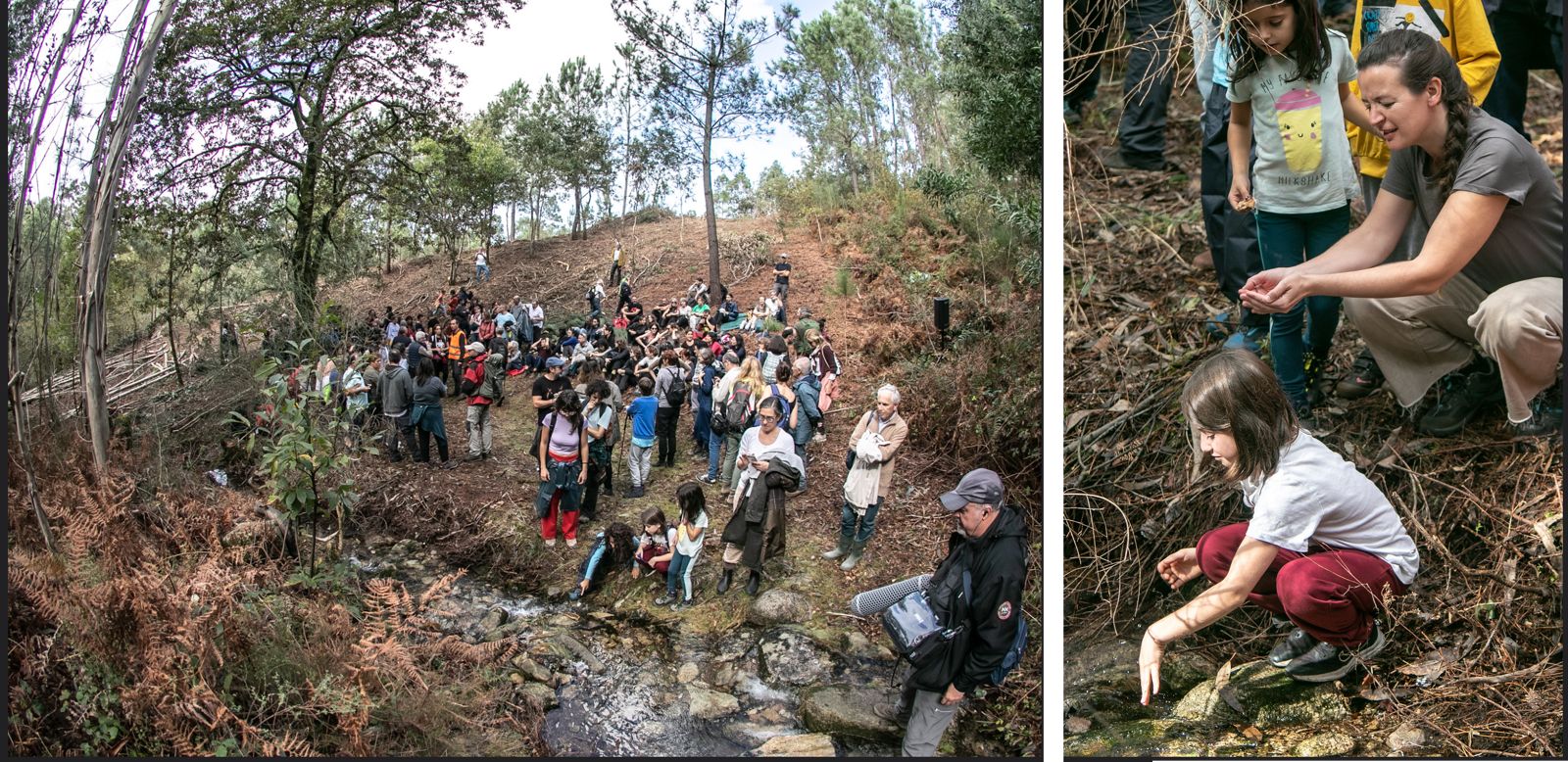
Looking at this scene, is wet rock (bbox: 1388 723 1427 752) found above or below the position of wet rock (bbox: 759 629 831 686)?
below

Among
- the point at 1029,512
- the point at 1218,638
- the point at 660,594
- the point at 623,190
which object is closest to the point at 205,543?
the point at 660,594

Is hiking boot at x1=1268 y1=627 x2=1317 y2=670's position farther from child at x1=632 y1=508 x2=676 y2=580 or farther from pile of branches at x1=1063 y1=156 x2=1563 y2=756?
child at x1=632 y1=508 x2=676 y2=580

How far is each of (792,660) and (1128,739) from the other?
1.17 meters

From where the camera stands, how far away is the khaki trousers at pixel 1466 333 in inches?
99.7

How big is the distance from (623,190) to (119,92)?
2.10 m

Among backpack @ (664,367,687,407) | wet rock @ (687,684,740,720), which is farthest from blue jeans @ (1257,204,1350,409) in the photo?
backpack @ (664,367,687,407)

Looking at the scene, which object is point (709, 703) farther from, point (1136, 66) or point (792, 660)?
point (1136, 66)

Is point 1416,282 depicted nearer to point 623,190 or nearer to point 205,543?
point 623,190

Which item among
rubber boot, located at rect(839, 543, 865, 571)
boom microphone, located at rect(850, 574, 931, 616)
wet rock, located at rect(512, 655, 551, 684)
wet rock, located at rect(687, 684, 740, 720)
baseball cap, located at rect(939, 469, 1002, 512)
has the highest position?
baseball cap, located at rect(939, 469, 1002, 512)

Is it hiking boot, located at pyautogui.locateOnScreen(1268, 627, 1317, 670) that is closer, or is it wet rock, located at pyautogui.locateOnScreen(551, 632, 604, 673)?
hiking boot, located at pyautogui.locateOnScreen(1268, 627, 1317, 670)

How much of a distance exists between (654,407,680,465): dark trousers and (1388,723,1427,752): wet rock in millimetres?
2760

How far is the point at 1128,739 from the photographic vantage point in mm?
2973

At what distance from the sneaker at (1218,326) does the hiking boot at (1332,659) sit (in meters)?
1.14

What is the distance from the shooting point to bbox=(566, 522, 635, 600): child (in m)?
3.51
